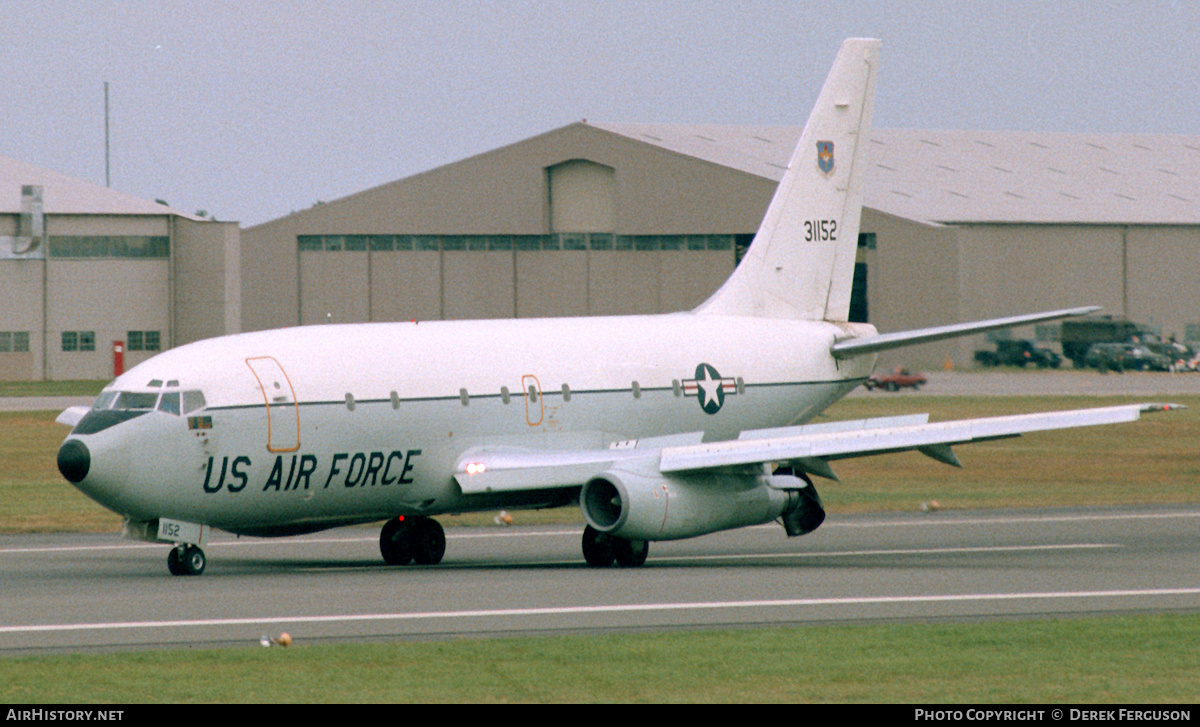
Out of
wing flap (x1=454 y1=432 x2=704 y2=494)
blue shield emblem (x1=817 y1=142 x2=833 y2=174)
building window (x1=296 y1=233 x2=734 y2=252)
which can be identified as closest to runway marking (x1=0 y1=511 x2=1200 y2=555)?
wing flap (x1=454 y1=432 x2=704 y2=494)

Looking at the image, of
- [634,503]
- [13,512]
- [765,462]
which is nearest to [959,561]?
[765,462]

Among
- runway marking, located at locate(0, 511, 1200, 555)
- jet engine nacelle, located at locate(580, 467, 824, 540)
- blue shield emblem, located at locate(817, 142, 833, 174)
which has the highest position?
blue shield emblem, located at locate(817, 142, 833, 174)

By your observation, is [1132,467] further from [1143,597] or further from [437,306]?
[437,306]

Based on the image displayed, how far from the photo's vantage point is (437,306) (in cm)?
10331

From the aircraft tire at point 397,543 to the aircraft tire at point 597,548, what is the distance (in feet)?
10.7

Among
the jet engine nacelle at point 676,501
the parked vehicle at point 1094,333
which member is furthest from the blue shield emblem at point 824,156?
the parked vehicle at point 1094,333

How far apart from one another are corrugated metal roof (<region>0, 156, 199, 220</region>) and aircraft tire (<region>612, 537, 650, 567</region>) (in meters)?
75.5

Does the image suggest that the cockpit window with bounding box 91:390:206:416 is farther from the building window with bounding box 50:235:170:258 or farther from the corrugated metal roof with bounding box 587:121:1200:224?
the corrugated metal roof with bounding box 587:121:1200:224

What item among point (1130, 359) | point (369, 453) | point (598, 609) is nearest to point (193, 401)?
point (369, 453)

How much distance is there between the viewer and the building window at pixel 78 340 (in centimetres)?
9788

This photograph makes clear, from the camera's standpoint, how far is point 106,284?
98188 millimetres

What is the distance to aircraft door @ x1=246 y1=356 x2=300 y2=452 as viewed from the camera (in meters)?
26.2

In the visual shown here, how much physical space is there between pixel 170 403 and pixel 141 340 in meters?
75.7

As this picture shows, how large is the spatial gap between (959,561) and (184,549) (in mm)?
11687
